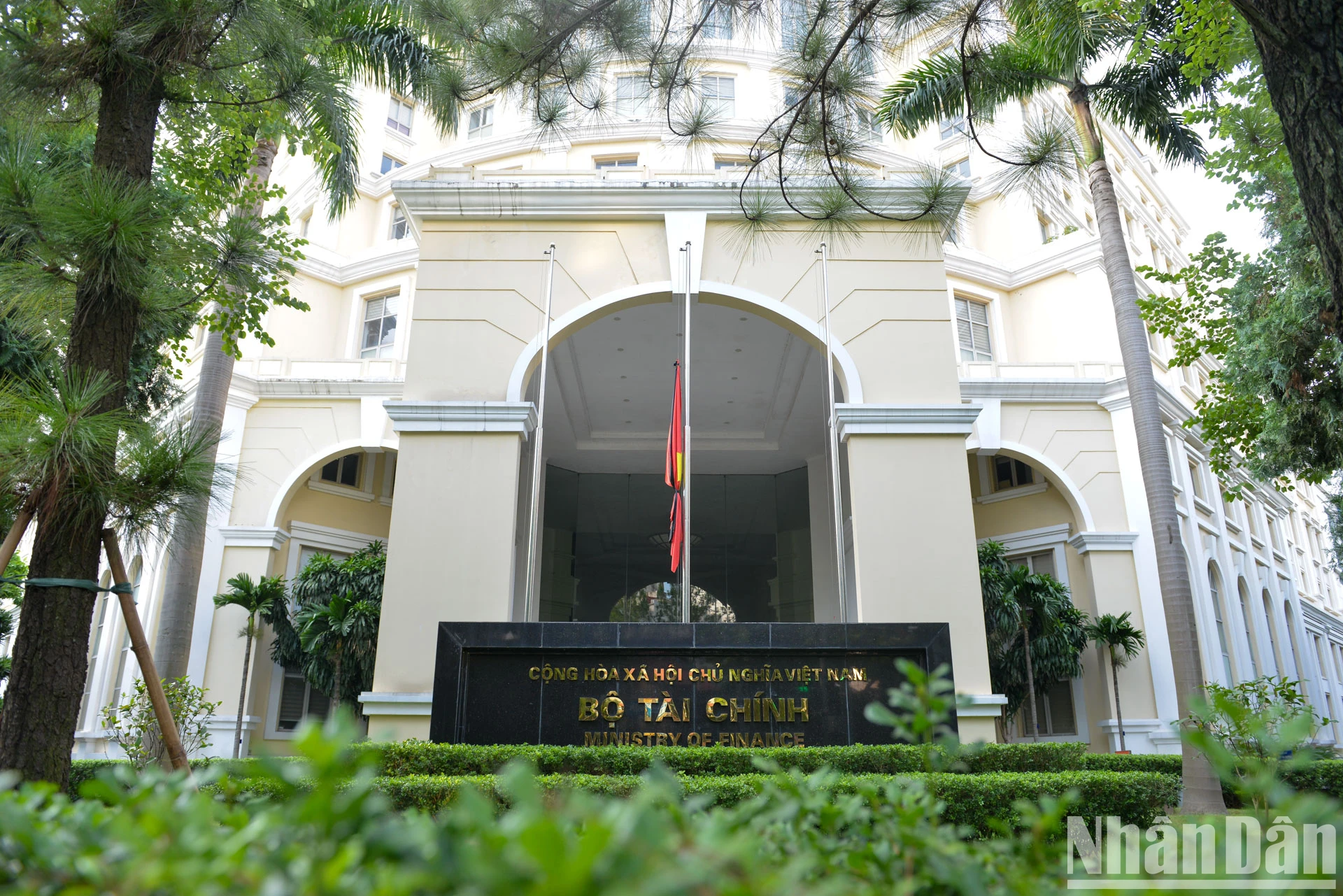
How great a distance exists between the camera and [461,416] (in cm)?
1029

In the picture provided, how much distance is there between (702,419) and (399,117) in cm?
1299

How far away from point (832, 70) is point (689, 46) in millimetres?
992

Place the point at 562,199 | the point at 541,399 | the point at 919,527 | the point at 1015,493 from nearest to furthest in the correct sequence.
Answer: the point at 919,527
the point at 541,399
the point at 562,199
the point at 1015,493

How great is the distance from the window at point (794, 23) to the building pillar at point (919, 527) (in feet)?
16.1

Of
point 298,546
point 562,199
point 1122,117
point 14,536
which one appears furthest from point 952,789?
point 298,546

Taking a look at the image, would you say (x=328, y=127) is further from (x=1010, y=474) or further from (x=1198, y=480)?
(x=1198, y=480)

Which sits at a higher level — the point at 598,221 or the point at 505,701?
the point at 598,221

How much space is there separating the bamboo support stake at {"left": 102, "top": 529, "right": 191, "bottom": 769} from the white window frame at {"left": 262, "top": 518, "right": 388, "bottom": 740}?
37.7 ft

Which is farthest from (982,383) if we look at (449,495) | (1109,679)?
(449,495)

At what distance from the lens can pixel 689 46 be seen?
621cm

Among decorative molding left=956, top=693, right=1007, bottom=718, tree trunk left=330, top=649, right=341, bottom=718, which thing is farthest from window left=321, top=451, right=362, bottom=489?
decorative molding left=956, top=693, right=1007, bottom=718

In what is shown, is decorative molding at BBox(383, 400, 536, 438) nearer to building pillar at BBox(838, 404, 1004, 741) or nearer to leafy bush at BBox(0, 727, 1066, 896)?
building pillar at BBox(838, 404, 1004, 741)

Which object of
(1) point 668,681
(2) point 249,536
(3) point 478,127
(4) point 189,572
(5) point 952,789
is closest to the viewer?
(5) point 952,789

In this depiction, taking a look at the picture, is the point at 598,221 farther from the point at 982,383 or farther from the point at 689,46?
the point at 982,383
